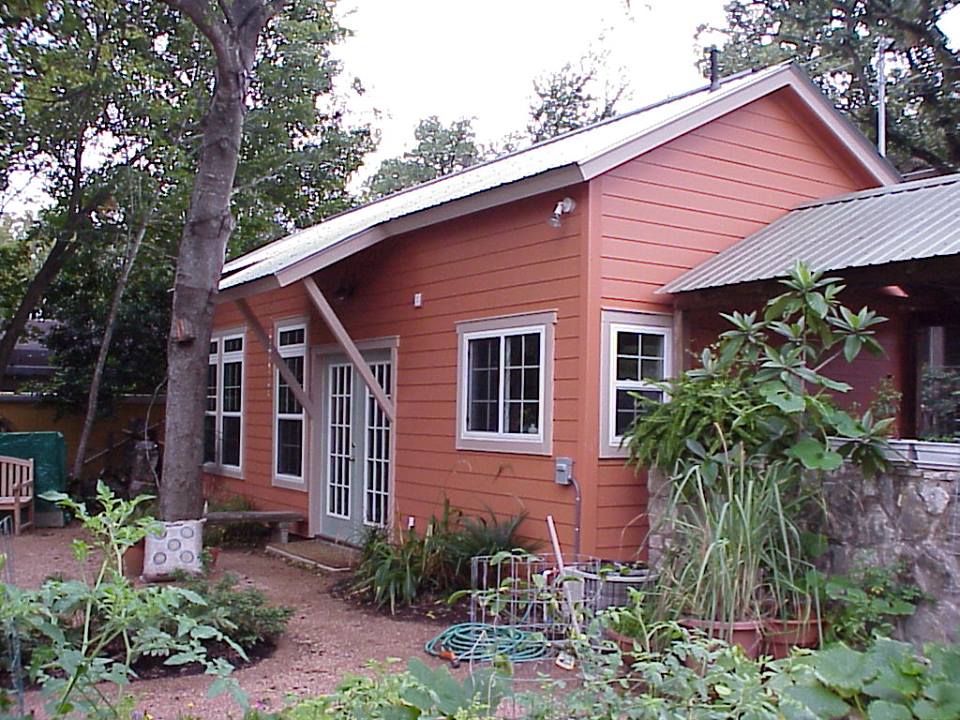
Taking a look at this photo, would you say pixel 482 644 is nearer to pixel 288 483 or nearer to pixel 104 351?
pixel 288 483

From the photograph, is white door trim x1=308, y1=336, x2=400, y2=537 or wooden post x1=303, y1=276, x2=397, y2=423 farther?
white door trim x1=308, y1=336, x2=400, y2=537

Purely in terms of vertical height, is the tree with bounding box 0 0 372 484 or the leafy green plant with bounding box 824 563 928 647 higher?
the tree with bounding box 0 0 372 484

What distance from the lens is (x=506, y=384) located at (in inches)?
312

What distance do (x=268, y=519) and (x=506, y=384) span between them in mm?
3778

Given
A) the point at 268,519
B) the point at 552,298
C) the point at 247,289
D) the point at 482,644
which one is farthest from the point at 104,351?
the point at 482,644

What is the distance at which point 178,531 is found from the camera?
8180 millimetres

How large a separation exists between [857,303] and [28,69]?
438 inches

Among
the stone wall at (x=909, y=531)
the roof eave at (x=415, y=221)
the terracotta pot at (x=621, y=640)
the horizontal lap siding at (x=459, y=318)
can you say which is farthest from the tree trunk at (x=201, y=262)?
the stone wall at (x=909, y=531)

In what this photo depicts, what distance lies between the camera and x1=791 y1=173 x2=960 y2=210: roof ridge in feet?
25.3

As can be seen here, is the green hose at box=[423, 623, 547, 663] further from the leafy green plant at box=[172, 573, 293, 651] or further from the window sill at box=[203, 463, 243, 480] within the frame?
the window sill at box=[203, 463, 243, 480]

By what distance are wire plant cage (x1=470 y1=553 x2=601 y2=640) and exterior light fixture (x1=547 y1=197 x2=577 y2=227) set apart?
2.44 meters

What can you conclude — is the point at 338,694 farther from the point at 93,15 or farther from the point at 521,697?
the point at 93,15

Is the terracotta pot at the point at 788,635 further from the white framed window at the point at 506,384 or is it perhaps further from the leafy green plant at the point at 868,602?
the white framed window at the point at 506,384

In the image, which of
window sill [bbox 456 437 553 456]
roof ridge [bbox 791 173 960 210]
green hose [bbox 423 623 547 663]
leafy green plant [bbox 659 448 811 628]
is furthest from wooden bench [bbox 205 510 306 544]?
roof ridge [bbox 791 173 960 210]
